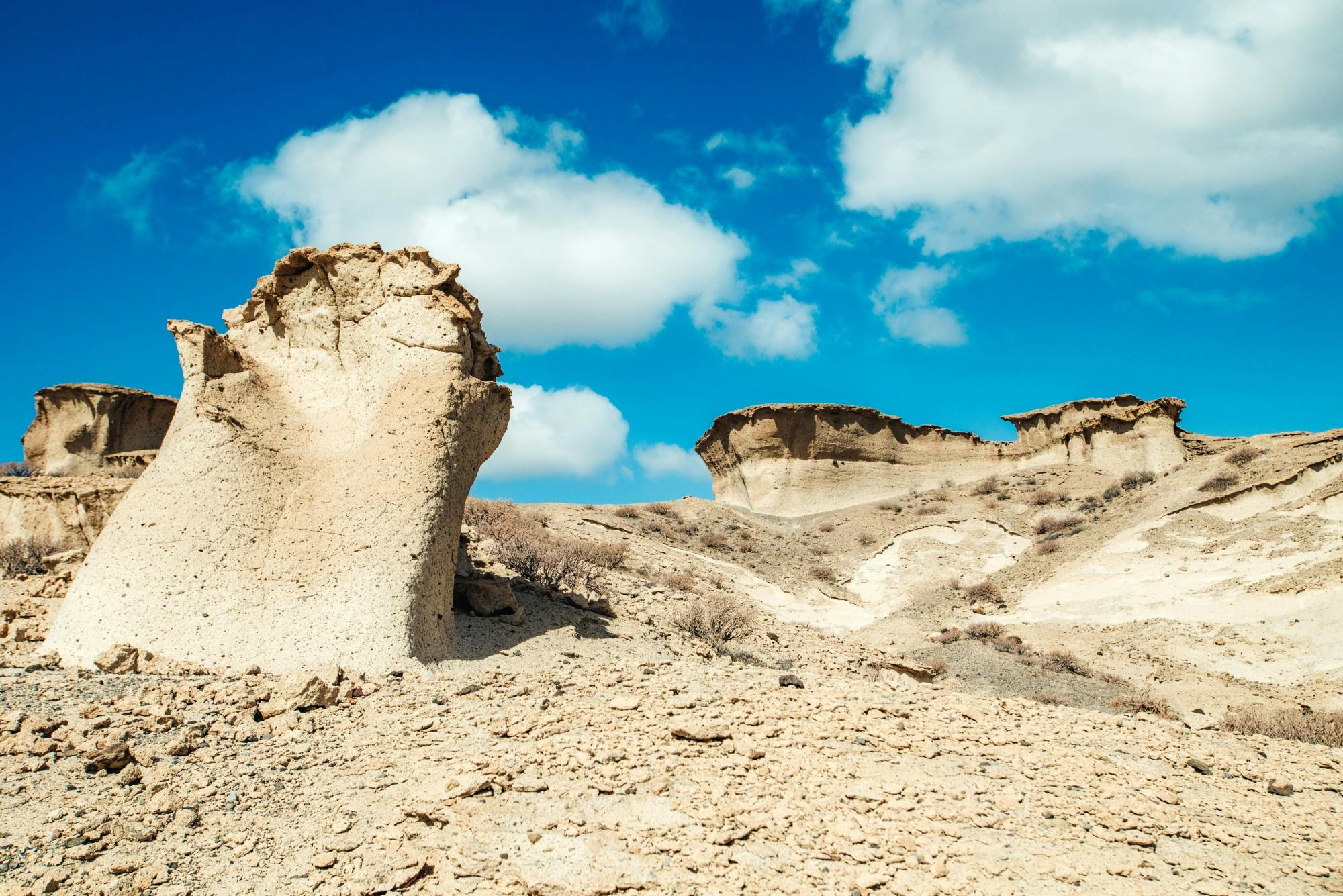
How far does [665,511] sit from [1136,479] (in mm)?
15299

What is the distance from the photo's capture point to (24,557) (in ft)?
33.3

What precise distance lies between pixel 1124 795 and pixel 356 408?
6.38m

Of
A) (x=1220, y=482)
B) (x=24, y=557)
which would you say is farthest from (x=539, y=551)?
(x=1220, y=482)

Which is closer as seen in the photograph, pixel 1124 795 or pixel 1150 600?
pixel 1124 795

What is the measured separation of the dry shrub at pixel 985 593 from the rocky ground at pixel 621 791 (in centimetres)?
1360

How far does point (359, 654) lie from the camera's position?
235 inches

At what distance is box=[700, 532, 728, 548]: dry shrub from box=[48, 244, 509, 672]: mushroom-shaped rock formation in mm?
15088

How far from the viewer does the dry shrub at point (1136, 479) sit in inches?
1040

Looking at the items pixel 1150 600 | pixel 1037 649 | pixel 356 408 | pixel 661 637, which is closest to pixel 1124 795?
pixel 661 637

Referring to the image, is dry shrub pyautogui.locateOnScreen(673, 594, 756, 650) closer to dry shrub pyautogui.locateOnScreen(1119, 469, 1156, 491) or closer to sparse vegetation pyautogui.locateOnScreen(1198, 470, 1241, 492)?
sparse vegetation pyautogui.locateOnScreen(1198, 470, 1241, 492)

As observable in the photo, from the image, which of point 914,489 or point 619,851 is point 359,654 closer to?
point 619,851

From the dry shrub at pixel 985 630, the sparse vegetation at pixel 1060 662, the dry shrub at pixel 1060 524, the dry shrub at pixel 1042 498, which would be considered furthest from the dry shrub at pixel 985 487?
the sparse vegetation at pixel 1060 662

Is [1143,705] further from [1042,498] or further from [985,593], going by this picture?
[1042,498]

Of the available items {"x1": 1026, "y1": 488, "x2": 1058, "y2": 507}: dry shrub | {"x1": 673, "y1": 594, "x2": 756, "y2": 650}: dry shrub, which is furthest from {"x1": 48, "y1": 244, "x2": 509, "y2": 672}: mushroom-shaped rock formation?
{"x1": 1026, "y1": 488, "x2": 1058, "y2": 507}: dry shrub
